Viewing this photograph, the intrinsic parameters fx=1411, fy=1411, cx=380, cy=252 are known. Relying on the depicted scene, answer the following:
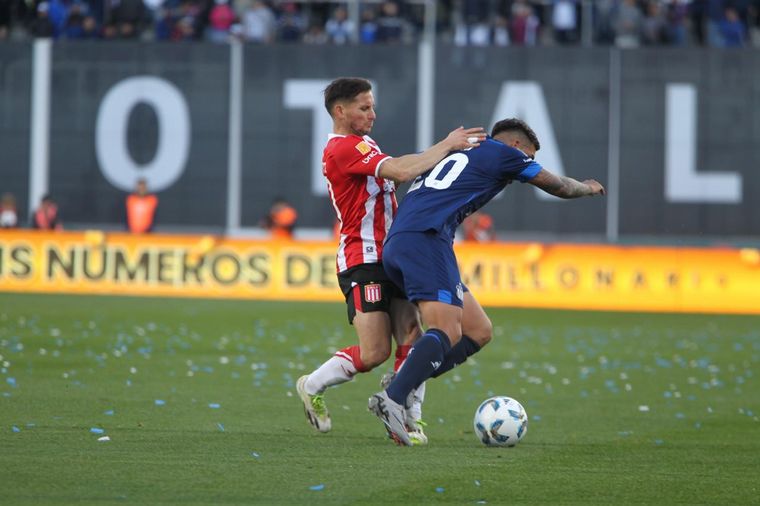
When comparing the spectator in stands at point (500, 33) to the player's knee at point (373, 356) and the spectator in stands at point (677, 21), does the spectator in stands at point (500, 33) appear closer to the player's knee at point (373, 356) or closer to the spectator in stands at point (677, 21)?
the spectator in stands at point (677, 21)

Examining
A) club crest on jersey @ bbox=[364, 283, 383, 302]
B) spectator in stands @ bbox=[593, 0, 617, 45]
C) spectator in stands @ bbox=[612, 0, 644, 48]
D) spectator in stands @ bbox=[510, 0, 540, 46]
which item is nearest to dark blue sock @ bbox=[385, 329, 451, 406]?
club crest on jersey @ bbox=[364, 283, 383, 302]

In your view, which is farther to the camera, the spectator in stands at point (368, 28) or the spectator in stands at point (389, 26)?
the spectator in stands at point (368, 28)

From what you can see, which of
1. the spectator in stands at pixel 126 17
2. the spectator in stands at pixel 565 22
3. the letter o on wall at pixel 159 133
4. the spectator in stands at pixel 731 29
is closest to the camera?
the spectator in stands at pixel 731 29

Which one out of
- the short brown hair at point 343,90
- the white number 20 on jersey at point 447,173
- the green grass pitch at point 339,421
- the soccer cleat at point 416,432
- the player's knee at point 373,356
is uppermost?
the short brown hair at point 343,90

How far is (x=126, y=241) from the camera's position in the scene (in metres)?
24.9

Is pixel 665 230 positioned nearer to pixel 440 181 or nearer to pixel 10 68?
pixel 10 68

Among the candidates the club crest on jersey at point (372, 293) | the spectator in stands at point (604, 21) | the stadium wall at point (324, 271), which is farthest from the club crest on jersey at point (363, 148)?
the spectator in stands at point (604, 21)

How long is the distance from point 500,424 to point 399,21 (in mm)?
21623

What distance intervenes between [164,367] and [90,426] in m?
4.52

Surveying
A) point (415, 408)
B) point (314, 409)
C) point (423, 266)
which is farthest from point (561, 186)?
point (314, 409)

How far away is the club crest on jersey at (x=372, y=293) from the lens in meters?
8.82

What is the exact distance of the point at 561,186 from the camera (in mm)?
8609

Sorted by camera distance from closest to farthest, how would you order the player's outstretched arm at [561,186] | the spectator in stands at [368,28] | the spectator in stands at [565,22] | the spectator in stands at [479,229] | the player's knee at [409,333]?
the player's outstretched arm at [561,186] → the player's knee at [409,333] → the spectator in stands at [479,229] → the spectator in stands at [565,22] → the spectator in stands at [368,28]

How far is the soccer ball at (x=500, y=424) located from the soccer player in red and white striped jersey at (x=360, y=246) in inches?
15.5
